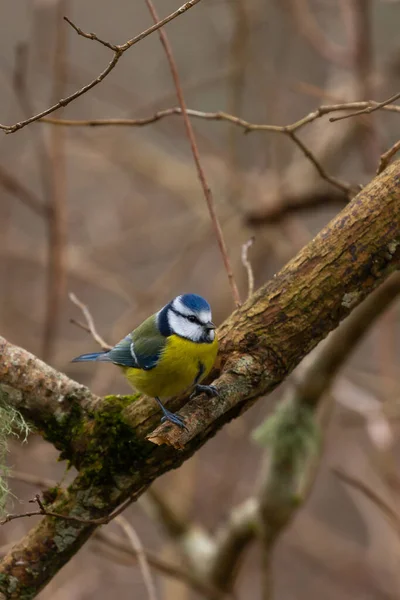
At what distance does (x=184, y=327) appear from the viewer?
1.59 meters

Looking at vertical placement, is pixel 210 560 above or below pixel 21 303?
below

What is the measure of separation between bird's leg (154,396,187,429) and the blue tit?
0.07m

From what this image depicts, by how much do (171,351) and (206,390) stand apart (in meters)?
0.38

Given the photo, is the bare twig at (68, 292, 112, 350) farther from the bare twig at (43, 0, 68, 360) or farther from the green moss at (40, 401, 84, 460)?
the bare twig at (43, 0, 68, 360)

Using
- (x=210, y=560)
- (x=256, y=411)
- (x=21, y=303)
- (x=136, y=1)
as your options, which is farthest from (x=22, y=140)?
(x=210, y=560)

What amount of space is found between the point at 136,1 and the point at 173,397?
3.98m

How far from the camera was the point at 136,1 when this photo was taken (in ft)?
15.0

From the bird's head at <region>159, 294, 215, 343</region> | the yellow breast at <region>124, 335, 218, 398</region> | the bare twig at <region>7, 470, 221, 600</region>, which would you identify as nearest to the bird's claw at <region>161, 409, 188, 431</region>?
the yellow breast at <region>124, 335, 218, 398</region>

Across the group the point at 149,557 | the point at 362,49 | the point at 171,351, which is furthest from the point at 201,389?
the point at 362,49

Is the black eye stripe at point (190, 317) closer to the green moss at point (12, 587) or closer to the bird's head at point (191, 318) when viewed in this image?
the bird's head at point (191, 318)

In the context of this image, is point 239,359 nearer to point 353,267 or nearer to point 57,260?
point 353,267

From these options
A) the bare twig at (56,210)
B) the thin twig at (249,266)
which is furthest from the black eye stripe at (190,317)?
the bare twig at (56,210)

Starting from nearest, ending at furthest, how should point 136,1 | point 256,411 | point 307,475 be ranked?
point 307,475 → point 256,411 → point 136,1

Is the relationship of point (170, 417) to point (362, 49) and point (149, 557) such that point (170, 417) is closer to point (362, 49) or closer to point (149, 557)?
point (149, 557)
